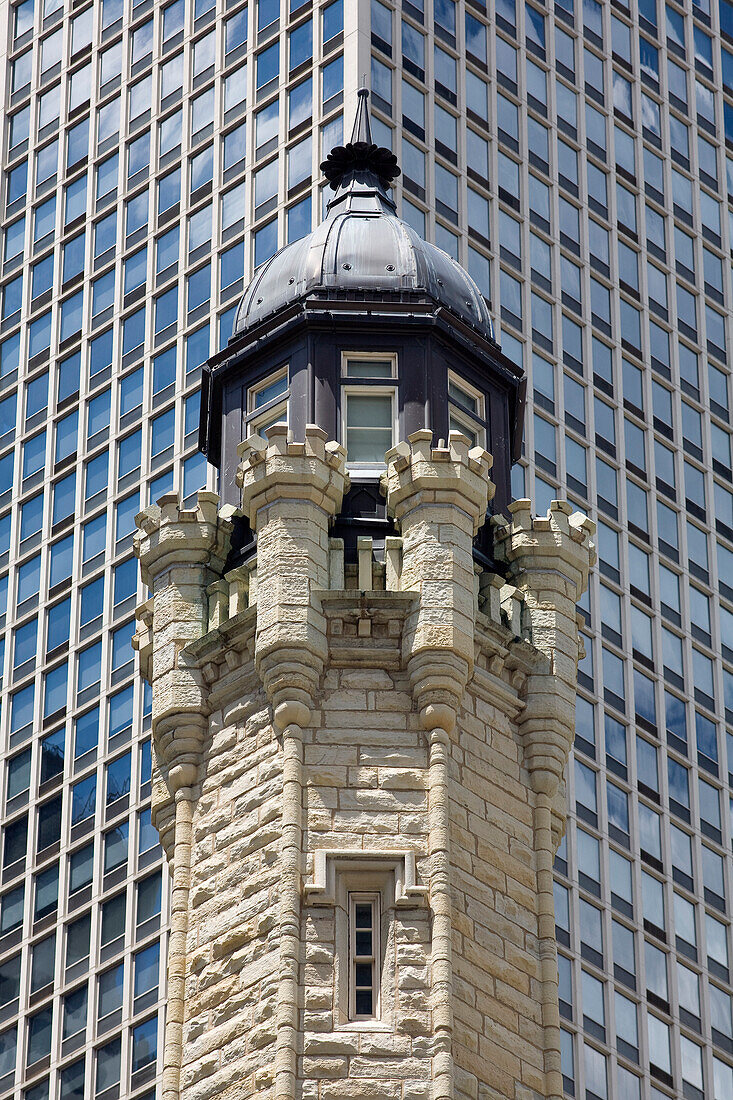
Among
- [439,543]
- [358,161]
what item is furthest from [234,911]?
[358,161]

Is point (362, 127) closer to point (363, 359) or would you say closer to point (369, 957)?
point (363, 359)

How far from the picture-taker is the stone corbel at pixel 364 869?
116 feet

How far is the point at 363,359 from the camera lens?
41031 millimetres

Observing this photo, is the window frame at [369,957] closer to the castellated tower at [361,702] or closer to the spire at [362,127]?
the castellated tower at [361,702]

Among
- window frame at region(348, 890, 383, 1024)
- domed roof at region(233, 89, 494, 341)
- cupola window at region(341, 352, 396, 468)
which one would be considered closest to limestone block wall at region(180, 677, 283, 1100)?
window frame at region(348, 890, 383, 1024)

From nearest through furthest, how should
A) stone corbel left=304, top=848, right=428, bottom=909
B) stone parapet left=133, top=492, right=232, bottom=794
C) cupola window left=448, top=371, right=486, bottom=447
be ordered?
stone corbel left=304, top=848, right=428, bottom=909, stone parapet left=133, top=492, right=232, bottom=794, cupola window left=448, top=371, right=486, bottom=447

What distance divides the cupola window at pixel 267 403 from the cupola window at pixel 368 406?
0.96 m

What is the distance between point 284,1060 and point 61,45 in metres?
76.5

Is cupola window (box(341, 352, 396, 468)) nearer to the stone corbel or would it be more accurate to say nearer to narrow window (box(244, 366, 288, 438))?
narrow window (box(244, 366, 288, 438))

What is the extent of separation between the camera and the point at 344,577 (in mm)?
38250

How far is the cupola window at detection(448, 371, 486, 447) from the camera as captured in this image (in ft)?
136

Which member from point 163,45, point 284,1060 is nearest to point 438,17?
point 163,45

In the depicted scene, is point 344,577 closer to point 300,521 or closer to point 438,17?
point 300,521

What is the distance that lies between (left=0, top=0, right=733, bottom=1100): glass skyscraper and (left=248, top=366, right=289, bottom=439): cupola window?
42.3 meters
